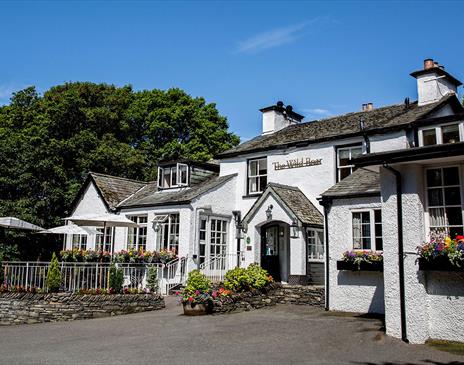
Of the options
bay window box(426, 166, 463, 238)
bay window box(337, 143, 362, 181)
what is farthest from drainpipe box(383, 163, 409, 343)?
bay window box(337, 143, 362, 181)

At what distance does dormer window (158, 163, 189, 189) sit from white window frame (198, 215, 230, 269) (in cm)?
308

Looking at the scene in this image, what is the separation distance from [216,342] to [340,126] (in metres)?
14.0

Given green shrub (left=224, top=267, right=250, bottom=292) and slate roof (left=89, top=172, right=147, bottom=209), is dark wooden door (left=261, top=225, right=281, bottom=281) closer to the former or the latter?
green shrub (left=224, top=267, right=250, bottom=292)

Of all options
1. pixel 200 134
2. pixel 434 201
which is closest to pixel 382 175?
pixel 434 201

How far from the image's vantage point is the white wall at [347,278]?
48.6ft

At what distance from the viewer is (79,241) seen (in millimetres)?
27500

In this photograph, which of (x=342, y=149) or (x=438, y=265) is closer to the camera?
(x=438, y=265)

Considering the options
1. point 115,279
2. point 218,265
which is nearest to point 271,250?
point 218,265

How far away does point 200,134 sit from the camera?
131 feet

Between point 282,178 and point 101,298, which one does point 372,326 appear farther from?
point 282,178

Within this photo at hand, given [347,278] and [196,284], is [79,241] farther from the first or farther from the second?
[347,278]

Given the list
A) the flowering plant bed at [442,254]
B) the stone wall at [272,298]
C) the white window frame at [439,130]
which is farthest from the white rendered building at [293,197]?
the flowering plant bed at [442,254]

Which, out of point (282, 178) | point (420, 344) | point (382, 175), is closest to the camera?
point (420, 344)

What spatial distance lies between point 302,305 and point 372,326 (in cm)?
473
